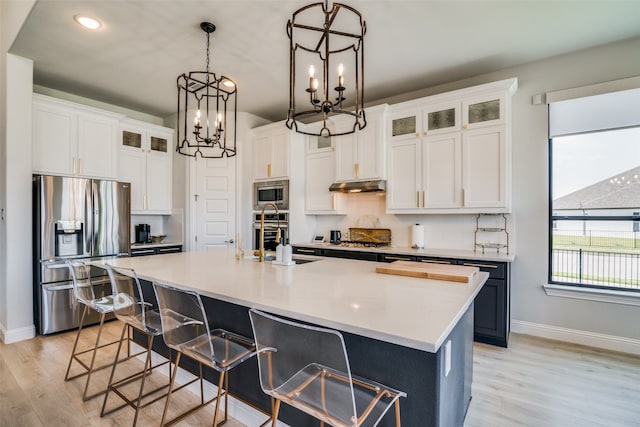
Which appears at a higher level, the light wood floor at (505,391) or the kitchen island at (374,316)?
the kitchen island at (374,316)

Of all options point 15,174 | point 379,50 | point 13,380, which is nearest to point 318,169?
point 379,50

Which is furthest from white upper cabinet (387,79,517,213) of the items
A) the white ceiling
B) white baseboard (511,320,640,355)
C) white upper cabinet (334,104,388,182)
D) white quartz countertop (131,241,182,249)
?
white quartz countertop (131,241,182,249)

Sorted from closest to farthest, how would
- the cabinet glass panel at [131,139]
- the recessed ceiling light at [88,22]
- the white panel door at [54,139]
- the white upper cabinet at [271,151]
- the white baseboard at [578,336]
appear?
the recessed ceiling light at [88,22] → the white baseboard at [578,336] → the white panel door at [54,139] → the cabinet glass panel at [131,139] → the white upper cabinet at [271,151]

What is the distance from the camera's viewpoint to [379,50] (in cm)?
303

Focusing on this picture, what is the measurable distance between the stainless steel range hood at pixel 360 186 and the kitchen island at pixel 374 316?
178 cm

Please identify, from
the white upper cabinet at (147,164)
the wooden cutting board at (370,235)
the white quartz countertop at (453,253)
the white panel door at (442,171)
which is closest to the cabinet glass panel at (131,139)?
the white upper cabinet at (147,164)

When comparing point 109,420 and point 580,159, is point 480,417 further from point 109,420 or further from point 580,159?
point 580,159

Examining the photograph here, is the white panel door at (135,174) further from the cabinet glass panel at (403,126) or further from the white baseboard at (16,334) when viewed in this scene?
the cabinet glass panel at (403,126)

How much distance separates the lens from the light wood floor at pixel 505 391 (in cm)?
194

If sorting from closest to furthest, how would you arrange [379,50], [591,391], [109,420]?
[109,420] → [591,391] → [379,50]

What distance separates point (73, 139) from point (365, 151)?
11.6ft

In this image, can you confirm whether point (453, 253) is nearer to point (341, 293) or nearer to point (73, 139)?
point (341, 293)

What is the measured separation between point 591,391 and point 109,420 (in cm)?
330

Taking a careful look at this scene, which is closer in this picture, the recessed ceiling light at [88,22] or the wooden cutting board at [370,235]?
the recessed ceiling light at [88,22]
